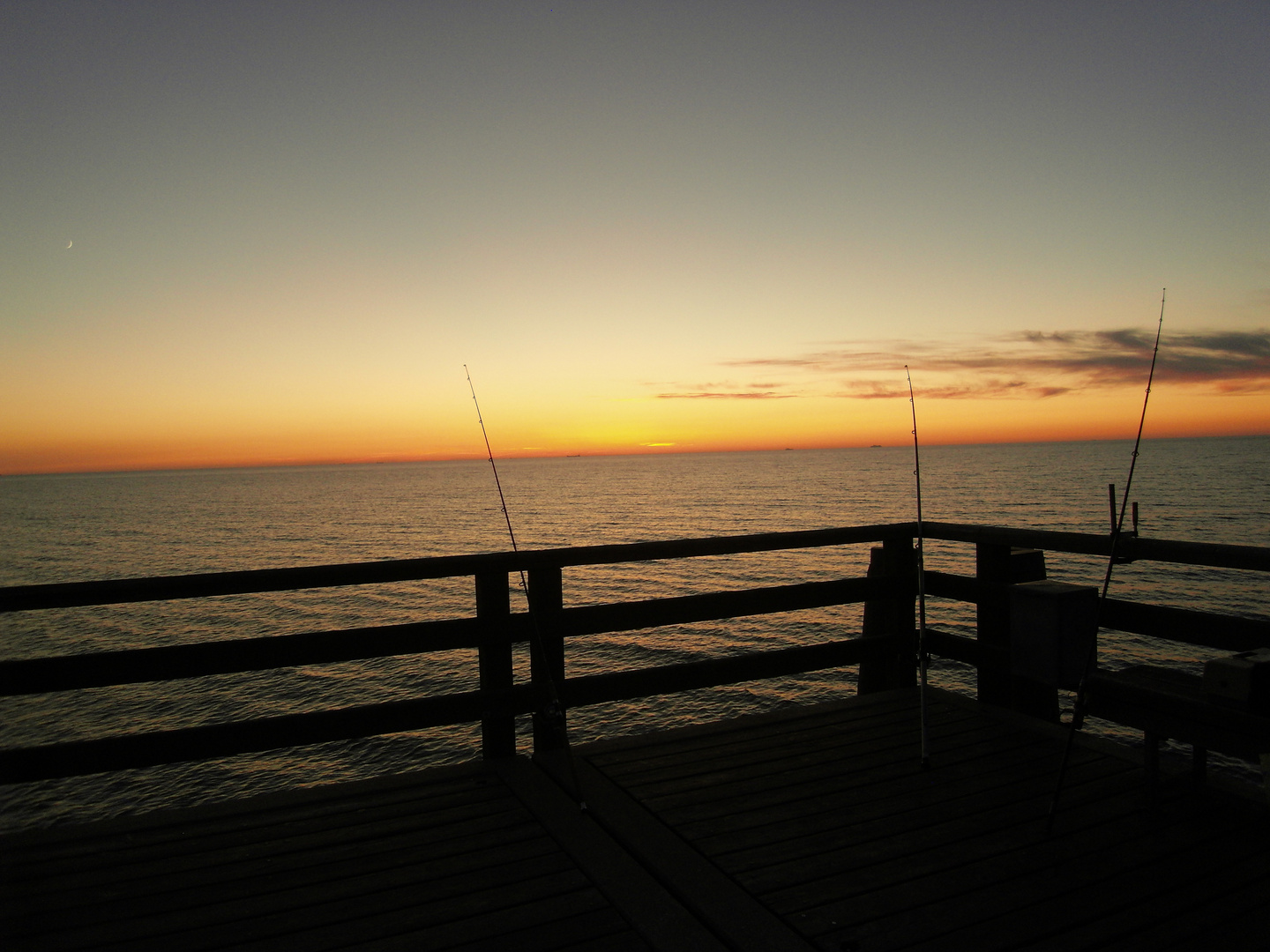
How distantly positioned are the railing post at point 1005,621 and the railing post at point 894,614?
49cm

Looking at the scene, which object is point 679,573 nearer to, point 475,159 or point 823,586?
point 475,159

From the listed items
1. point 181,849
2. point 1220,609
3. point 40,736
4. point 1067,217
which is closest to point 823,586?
point 181,849

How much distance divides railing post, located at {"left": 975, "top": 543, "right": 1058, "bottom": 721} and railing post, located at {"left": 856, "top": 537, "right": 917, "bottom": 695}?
0.49 meters

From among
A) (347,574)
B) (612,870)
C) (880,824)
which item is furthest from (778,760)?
(347,574)

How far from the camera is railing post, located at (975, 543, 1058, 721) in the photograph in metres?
4.47

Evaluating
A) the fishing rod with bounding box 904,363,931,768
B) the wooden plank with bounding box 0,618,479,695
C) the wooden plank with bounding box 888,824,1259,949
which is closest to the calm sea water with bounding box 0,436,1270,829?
the wooden plank with bounding box 0,618,479,695

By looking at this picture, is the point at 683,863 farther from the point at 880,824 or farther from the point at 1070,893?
the point at 1070,893

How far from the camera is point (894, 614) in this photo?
5039 millimetres

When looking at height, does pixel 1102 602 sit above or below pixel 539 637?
above

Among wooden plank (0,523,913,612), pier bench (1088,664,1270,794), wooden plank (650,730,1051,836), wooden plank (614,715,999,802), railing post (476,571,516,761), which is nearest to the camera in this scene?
pier bench (1088,664,1270,794)

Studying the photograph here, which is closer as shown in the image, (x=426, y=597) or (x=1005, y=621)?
(x=1005, y=621)

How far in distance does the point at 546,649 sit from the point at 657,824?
1.18m

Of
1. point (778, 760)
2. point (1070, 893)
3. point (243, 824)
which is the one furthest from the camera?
point (778, 760)

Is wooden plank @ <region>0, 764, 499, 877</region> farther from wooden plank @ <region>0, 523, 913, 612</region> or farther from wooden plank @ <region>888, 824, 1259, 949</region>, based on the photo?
wooden plank @ <region>888, 824, 1259, 949</region>
